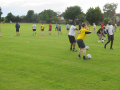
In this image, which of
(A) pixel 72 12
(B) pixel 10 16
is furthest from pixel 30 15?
(A) pixel 72 12

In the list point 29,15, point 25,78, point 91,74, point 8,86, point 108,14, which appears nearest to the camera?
point 8,86

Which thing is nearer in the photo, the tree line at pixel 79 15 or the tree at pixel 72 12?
the tree line at pixel 79 15

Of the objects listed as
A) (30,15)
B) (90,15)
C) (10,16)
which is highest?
(30,15)

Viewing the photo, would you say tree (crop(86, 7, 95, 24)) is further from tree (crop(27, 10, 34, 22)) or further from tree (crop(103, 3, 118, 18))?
tree (crop(27, 10, 34, 22))

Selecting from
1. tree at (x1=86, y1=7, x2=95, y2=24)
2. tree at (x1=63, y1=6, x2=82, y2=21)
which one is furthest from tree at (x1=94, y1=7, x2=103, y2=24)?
tree at (x1=63, y1=6, x2=82, y2=21)

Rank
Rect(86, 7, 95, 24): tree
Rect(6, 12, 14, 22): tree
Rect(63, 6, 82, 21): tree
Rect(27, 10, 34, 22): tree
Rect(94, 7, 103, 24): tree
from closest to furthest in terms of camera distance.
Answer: Rect(94, 7, 103, 24): tree
Rect(86, 7, 95, 24): tree
Rect(63, 6, 82, 21): tree
Rect(6, 12, 14, 22): tree
Rect(27, 10, 34, 22): tree

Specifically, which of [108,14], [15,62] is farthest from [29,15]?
[15,62]

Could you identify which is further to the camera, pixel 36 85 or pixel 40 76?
pixel 40 76

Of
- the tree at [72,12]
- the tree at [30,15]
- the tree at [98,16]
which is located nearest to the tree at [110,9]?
the tree at [72,12]

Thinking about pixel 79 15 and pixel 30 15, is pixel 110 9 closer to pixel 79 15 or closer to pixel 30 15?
pixel 79 15

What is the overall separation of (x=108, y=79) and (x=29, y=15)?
422ft

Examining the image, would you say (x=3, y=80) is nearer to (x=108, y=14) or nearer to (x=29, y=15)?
(x=108, y=14)

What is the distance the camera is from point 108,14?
111625 millimetres

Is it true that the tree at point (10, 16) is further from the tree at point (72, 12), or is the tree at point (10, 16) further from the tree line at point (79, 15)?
the tree at point (72, 12)
